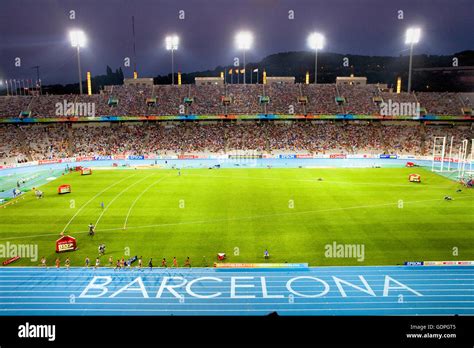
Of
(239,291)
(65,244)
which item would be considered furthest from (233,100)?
(239,291)

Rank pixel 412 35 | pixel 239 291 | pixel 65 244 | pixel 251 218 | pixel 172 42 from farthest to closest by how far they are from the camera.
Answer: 1. pixel 172 42
2. pixel 412 35
3. pixel 251 218
4. pixel 65 244
5. pixel 239 291

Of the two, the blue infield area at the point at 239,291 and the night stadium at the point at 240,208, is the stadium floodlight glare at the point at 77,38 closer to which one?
the night stadium at the point at 240,208

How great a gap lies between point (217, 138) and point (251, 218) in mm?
42034

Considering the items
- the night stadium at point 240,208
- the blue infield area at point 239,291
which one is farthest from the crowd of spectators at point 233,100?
the blue infield area at point 239,291

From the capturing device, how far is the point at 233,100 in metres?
76.3

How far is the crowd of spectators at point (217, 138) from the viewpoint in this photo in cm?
6912

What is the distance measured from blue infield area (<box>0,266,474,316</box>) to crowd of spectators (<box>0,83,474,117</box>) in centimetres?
5382

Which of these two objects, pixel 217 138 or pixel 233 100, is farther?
pixel 233 100

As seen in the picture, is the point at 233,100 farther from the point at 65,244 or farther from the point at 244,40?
the point at 65,244

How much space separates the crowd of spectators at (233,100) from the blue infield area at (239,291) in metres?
53.8

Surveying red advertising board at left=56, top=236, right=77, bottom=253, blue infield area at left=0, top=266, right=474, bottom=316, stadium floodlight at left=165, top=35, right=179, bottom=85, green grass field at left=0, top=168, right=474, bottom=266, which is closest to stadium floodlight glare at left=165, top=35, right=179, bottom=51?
stadium floodlight at left=165, top=35, right=179, bottom=85

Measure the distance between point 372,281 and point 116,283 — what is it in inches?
552
